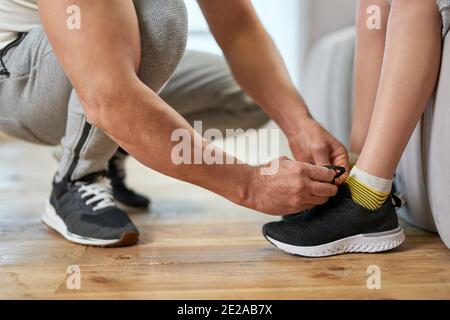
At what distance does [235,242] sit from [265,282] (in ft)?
0.80

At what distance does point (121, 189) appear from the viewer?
1.50 meters

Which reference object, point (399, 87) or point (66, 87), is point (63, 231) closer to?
point (66, 87)

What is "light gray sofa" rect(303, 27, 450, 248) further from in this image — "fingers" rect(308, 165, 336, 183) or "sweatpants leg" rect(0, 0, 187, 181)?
"sweatpants leg" rect(0, 0, 187, 181)

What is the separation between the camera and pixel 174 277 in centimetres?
95

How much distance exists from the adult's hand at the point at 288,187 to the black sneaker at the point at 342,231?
4cm

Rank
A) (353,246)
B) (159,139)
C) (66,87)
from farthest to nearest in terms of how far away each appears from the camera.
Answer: (66,87)
(353,246)
(159,139)

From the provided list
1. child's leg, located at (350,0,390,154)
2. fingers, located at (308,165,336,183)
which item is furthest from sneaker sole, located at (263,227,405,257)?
child's leg, located at (350,0,390,154)

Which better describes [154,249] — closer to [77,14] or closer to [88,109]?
[88,109]

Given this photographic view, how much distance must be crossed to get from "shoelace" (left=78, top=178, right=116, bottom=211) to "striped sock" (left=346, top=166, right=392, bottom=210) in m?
0.47

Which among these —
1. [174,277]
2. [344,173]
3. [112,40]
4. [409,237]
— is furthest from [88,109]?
[409,237]

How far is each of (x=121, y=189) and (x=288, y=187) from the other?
63 cm

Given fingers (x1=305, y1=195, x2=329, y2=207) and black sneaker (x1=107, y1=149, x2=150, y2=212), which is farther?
black sneaker (x1=107, y1=149, x2=150, y2=212)

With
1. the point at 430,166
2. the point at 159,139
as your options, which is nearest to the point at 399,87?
the point at 430,166

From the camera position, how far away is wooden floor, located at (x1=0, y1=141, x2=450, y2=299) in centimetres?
88
